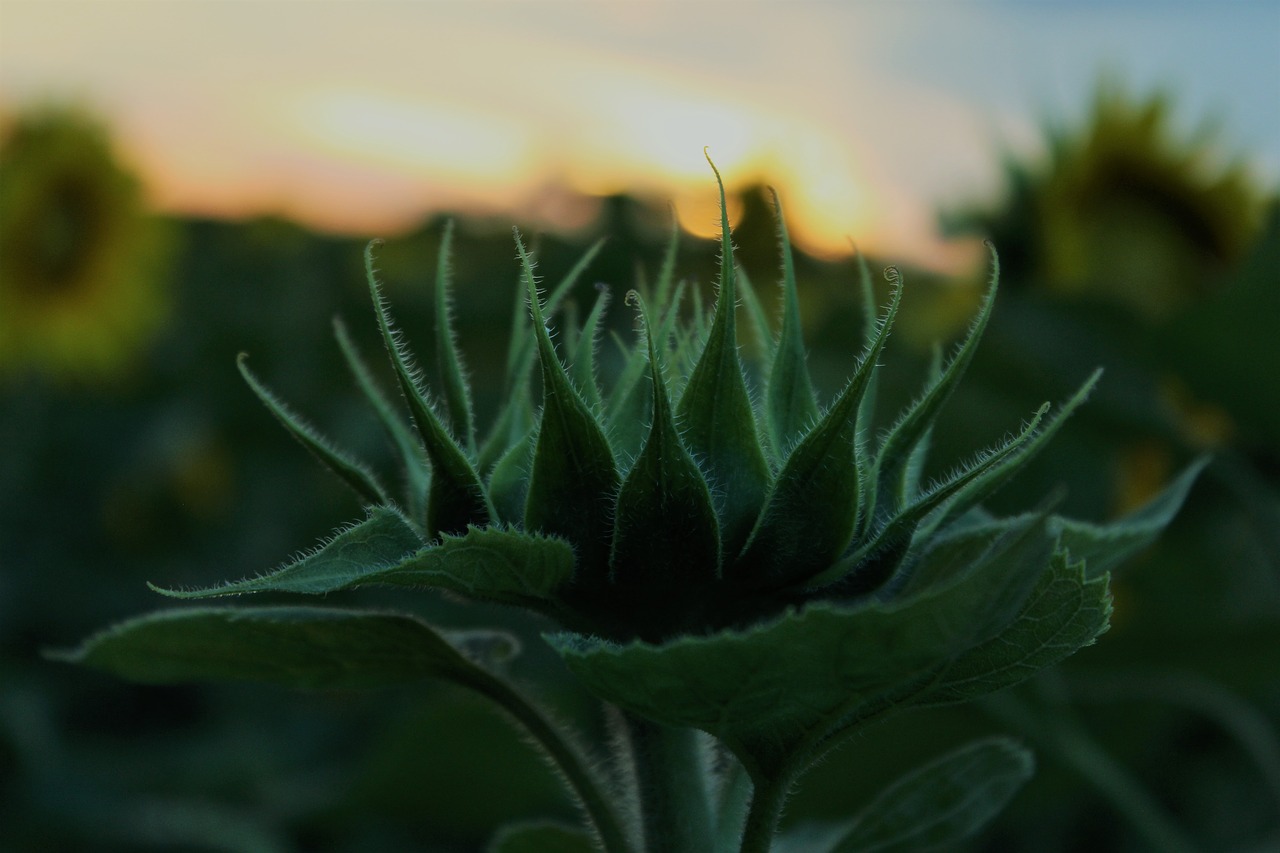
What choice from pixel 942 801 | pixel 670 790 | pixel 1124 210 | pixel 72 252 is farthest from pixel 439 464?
pixel 72 252

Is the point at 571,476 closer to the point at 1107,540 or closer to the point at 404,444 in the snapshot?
the point at 404,444

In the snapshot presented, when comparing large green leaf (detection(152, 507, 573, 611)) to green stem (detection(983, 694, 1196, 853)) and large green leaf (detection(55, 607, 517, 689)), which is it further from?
green stem (detection(983, 694, 1196, 853))

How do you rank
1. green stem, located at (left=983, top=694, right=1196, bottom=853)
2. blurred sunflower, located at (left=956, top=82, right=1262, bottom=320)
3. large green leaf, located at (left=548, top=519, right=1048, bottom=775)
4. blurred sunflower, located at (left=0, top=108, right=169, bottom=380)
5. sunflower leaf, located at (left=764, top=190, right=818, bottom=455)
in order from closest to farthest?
large green leaf, located at (left=548, top=519, right=1048, bottom=775), sunflower leaf, located at (left=764, top=190, right=818, bottom=455), green stem, located at (left=983, top=694, right=1196, bottom=853), blurred sunflower, located at (left=956, top=82, right=1262, bottom=320), blurred sunflower, located at (left=0, top=108, right=169, bottom=380)

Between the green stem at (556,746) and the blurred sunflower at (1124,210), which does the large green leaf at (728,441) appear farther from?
the blurred sunflower at (1124,210)

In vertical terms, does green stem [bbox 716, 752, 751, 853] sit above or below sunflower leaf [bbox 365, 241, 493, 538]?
below

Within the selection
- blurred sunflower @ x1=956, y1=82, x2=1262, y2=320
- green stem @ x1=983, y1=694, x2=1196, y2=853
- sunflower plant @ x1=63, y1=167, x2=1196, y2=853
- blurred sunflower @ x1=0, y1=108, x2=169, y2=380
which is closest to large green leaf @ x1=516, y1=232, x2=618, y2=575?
sunflower plant @ x1=63, y1=167, x2=1196, y2=853

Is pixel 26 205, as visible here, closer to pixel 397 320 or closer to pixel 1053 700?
pixel 397 320

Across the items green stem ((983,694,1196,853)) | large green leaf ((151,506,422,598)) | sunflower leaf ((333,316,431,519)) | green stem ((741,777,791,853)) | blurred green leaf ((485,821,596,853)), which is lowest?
green stem ((983,694,1196,853))
